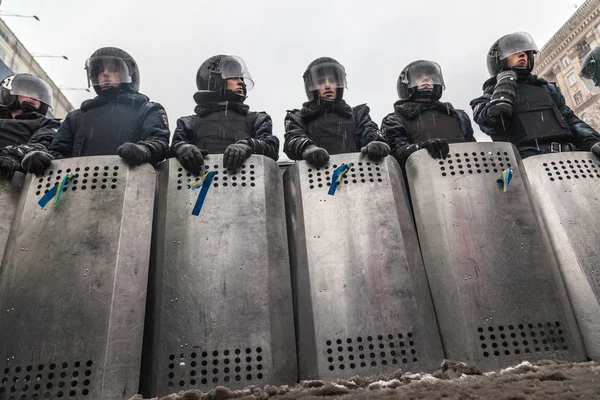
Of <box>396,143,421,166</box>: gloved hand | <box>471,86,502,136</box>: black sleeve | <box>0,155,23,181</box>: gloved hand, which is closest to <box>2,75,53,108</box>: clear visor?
<box>0,155,23,181</box>: gloved hand

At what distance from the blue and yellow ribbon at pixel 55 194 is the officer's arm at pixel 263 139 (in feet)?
3.42

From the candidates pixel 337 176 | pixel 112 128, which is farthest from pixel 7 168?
pixel 337 176

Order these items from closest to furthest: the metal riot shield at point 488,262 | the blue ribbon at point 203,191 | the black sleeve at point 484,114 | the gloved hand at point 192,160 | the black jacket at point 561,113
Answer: the metal riot shield at point 488,262 → the blue ribbon at point 203,191 → the gloved hand at point 192,160 → the black jacket at point 561,113 → the black sleeve at point 484,114

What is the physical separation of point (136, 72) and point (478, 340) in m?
3.04

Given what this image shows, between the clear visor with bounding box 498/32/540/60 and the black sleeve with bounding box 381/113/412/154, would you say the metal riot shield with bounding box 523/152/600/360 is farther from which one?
the clear visor with bounding box 498/32/540/60

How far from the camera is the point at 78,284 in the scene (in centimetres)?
184

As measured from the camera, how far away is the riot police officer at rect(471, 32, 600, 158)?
2807 millimetres

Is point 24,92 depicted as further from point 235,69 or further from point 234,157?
point 234,157

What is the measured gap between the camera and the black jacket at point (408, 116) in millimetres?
2962

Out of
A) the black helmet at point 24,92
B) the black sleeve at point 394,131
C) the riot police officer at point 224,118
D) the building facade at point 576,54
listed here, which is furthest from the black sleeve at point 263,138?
the building facade at point 576,54

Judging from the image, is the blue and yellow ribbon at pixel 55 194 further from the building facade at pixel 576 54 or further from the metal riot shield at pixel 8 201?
the building facade at pixel 576 54

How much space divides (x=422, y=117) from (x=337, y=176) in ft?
3.76

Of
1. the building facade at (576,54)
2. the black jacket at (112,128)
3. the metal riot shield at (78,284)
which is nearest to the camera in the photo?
the metal riot shield at (78,284)

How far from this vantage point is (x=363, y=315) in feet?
6.36
